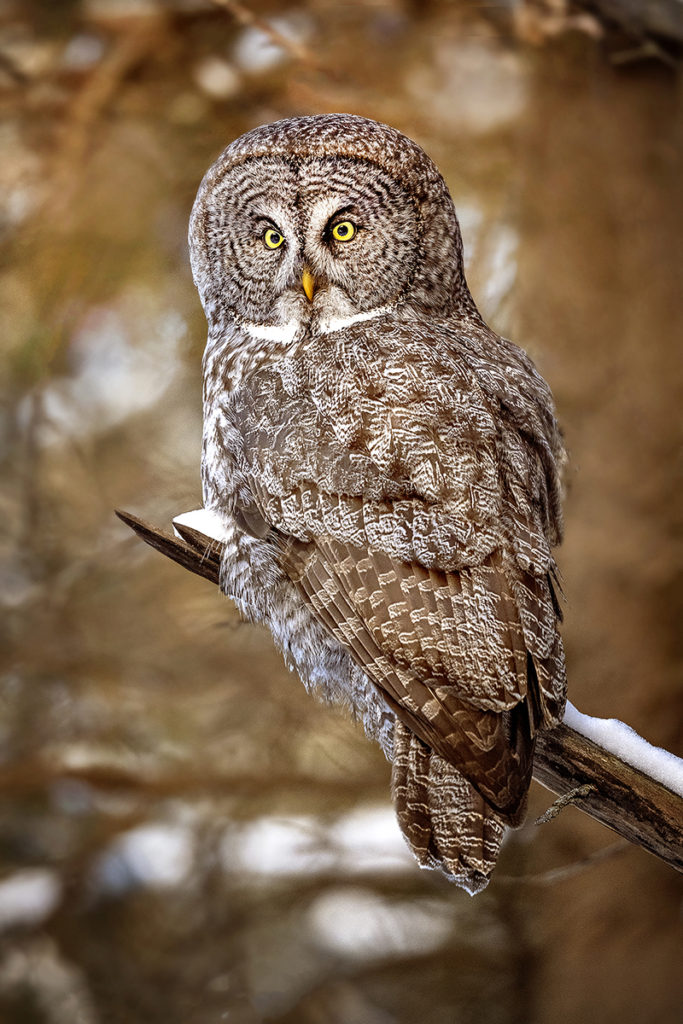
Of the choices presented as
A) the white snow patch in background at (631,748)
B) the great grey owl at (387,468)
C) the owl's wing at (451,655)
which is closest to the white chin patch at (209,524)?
the great grey owl at (387,468)

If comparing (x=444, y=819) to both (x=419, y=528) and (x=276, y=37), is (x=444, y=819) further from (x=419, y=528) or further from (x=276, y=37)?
(x=276, y=37)

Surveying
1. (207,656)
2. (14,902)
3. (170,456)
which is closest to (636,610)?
(207,656)

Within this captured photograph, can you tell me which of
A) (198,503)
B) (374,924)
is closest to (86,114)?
(198,503)

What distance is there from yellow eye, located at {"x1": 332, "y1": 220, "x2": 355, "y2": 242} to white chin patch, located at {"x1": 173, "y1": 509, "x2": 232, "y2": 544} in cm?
37

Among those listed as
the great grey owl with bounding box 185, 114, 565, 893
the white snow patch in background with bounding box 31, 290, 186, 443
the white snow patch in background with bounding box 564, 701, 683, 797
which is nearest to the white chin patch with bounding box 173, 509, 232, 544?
the great grey owl with bounding box 185, 114, 565, 893

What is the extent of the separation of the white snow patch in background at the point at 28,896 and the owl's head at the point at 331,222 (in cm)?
117

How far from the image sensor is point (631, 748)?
1021 mm

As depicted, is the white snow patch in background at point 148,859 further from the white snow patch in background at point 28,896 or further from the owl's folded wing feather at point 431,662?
the owl's folded wing feather at point 431,662

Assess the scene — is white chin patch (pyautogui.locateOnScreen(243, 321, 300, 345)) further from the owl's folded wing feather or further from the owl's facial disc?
the owl's folded wing feather

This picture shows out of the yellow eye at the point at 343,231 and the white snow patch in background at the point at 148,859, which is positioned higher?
the yellow eye at the point at 343,231

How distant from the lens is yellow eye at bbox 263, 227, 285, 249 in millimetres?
1086

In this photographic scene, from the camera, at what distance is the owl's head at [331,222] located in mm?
1050

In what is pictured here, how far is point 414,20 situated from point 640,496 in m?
0.99

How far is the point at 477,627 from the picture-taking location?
2.88 ft
